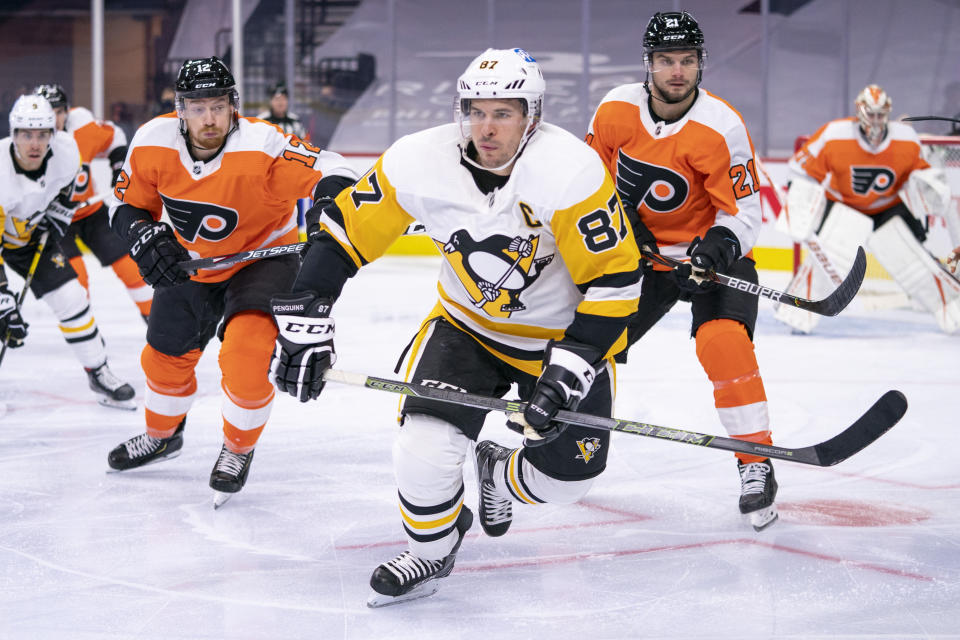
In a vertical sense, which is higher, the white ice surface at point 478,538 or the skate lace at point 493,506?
the skate lace at point 493,506

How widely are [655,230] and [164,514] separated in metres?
1.32

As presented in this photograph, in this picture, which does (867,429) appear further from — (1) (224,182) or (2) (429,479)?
(1) (224,182)

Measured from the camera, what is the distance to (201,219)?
273 centimetres

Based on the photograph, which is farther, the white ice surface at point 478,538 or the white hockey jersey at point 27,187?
the white hockey jersey at point 27,187

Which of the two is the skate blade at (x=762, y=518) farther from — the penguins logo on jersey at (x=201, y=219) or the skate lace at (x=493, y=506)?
the penguins logo on jersey at (x=201, y=219)

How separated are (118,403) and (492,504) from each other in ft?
5.90

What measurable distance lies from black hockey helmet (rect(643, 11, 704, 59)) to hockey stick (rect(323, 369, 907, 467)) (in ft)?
3.08

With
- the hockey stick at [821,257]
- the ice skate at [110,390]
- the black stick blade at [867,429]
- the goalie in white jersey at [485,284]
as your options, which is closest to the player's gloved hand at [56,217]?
the ice skate at [110,390]

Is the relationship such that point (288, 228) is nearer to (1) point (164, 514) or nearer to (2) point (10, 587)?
(1) point (164, 514)

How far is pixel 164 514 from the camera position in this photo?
2.56m

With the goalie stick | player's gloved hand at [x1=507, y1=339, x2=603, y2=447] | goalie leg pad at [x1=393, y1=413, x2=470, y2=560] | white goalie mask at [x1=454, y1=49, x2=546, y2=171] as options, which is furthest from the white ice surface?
white goalie mask at [x1=454, y1=49, x2=546, y2=171]

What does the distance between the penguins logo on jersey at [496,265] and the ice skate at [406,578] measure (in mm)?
445

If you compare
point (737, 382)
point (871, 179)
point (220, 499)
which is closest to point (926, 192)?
point (871, 179)

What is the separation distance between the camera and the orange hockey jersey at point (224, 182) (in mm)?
2664
